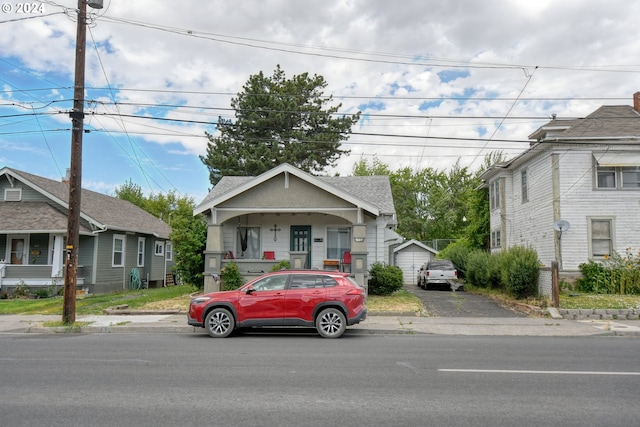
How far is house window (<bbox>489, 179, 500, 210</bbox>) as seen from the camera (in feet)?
87.0

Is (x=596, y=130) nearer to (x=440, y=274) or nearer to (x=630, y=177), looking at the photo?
(x=630, y=177)

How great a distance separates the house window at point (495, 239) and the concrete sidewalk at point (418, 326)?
40.0 ft

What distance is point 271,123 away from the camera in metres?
37.0

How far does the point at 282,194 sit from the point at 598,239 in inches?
483

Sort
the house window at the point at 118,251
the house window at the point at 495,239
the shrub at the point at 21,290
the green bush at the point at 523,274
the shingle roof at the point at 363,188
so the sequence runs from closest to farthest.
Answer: the green bush at the point at 523,274
the shrub at the point at 21,290
the shingle roof at the point at 363,188
the house window at the point at 118,251
the house window at the point at 495,239

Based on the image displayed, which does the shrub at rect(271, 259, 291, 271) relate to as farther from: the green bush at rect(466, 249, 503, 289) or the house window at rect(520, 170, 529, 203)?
the house window at rect(520, 170, 529, 203)

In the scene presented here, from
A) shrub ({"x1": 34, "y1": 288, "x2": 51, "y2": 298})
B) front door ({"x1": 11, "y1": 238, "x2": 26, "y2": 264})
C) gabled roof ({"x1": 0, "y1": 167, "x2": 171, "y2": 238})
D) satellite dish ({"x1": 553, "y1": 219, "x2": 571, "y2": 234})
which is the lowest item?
shrub ({"x1": 34, "y1": 288, "x2": 51, "y2": 298})

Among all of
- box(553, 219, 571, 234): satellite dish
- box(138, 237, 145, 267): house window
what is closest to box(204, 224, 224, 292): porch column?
box(138, 237, 145, 267): house window

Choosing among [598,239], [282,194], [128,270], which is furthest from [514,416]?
[128,270]

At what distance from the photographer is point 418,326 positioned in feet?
45.3

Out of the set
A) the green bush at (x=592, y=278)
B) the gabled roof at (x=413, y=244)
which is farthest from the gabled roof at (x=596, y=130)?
the gabled roof at (x=413, y=244)

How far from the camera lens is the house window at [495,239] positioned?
26.8 meters

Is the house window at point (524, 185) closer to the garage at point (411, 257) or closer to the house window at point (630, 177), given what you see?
the house window at point (630, 177)

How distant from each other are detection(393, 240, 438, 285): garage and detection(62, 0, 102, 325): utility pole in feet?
74.9
